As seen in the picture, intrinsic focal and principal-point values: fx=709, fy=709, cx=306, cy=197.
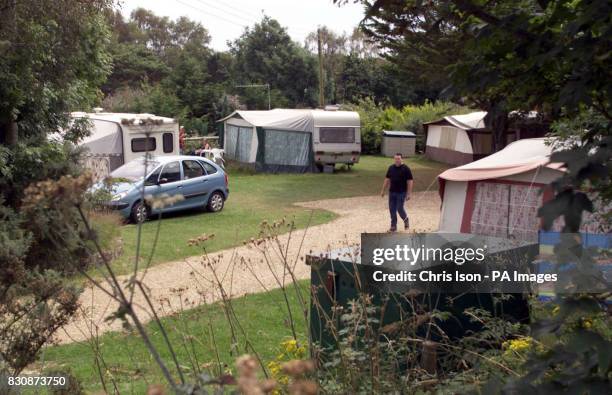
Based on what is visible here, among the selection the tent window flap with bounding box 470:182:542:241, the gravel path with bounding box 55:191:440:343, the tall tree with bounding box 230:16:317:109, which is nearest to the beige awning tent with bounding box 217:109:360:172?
the gravel path with bounding box 55:191:440:343

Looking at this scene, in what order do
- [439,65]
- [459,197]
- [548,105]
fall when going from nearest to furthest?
[548,105] < [459,197] < [439,65]

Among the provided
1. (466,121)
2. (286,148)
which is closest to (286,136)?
(286,148)

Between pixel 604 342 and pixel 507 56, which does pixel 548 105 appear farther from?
pixel 604 342

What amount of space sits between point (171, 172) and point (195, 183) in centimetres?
72

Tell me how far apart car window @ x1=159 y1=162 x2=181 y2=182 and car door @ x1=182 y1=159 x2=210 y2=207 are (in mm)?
226

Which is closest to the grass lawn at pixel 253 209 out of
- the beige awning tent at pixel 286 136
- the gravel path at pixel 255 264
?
the gravel path at pixel 255 264

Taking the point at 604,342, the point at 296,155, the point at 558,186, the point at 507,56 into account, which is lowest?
the point at 296,155

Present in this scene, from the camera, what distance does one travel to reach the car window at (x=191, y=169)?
17388 mm

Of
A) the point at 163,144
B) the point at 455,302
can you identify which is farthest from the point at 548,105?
the point at 163,144

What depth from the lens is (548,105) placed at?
299 cm

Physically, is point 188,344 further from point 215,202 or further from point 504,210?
point 215,202

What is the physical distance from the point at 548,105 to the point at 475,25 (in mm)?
603

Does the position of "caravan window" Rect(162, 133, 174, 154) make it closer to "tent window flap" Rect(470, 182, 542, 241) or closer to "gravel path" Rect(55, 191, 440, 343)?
"gravel path" Rect(55, 191, 440, 343)

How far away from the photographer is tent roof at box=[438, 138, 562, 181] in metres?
11.0
